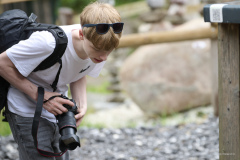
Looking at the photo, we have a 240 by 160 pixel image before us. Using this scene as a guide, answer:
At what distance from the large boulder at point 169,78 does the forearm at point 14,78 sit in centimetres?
400

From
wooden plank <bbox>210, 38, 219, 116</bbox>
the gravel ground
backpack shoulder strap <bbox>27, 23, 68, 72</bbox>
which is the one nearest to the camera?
backpack shoulder strap <bbox>27, 23, 68, 72</bbox>

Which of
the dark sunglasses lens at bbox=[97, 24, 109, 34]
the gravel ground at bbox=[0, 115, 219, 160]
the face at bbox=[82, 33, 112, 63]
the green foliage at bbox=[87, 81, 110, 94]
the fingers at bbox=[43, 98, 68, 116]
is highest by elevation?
the dark sunglasses lens at bbox=[97, 24, 109, 34]

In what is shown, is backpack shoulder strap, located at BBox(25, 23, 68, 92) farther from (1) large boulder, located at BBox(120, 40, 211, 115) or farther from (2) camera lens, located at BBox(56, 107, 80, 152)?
(1) large boulder, located at BBox(120, 40, 211, 115)

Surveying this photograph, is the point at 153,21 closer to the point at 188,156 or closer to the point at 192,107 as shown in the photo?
the point at 192,107

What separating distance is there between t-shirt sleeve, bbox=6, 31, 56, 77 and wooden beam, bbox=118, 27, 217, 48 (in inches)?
118

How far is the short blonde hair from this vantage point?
1.83 meters

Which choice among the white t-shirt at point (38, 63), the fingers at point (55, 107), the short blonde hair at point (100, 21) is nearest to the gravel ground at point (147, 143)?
the white t-shirt at point (38, 63)

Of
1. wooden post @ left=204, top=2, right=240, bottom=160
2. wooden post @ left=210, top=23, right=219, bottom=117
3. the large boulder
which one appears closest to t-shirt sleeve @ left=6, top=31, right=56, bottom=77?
wooden post @ left=204, top=2, right=240, bottom=160

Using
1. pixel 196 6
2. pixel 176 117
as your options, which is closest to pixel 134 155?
pixel 176 117

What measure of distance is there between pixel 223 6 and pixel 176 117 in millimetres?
3666

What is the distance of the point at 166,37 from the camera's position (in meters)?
4.86

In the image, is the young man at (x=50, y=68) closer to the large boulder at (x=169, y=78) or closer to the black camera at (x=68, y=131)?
the black camera at (x=68, y=131)

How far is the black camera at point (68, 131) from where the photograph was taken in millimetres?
1874

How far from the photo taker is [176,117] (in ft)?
18.9
